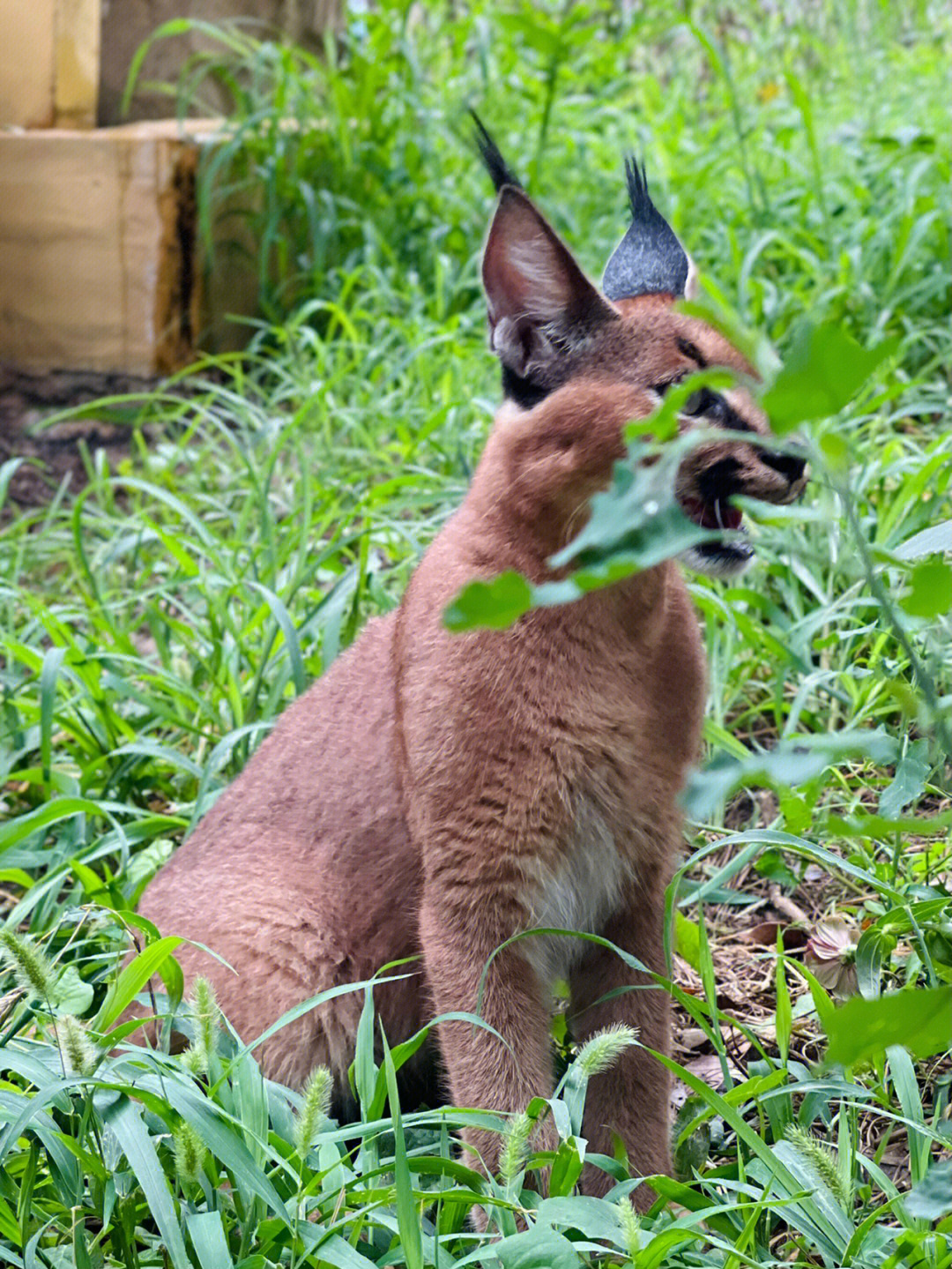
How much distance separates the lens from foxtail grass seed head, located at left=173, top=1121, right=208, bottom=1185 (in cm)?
167

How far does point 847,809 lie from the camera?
283 centimetres

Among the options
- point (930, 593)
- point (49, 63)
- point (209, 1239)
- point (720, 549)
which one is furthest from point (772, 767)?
point (49, 63)

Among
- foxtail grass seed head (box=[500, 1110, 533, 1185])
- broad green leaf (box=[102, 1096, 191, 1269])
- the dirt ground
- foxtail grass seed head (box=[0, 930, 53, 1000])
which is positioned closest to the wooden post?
the dirt ground

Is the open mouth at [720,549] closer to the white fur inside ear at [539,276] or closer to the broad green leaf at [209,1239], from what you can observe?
the white fur inside ear at [539,276]

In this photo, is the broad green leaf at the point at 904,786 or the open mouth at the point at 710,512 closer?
the broad green leaf at the point at 904,786

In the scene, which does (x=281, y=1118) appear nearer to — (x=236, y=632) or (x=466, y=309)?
(x=236, y=632)

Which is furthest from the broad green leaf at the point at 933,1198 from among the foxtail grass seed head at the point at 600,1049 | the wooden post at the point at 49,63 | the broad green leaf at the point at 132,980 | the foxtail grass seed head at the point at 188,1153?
the wooden post at the point at 49,63

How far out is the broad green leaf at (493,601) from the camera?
981 mm

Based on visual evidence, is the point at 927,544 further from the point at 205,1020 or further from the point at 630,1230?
the point at 205,1020

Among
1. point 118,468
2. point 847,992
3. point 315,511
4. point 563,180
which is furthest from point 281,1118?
point 563,180

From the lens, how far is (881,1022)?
104cm

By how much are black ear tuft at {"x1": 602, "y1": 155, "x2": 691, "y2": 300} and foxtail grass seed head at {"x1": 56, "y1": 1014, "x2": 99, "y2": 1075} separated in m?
1.45

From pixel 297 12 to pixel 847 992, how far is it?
17.3ft

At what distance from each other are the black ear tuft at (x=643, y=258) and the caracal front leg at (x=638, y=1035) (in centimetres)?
102
